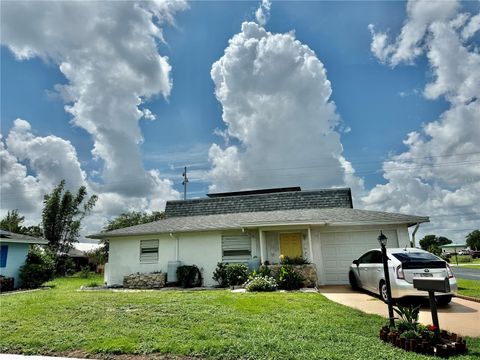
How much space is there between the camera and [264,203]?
19125 millimetres

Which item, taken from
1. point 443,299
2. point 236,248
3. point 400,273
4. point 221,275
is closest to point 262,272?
point 221,275

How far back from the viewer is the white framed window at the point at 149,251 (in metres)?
15.4

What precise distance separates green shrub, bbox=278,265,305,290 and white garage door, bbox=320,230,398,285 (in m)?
2.53

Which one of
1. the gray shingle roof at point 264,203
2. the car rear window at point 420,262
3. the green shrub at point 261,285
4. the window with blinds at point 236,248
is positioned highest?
the gray shingle roof at point 264,203

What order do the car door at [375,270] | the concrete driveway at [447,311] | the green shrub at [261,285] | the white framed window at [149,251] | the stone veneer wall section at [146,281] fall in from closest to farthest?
the concrete driveway at [447,311] → the car door at [375,270] → the green shrub at [261,285] → the stone veneer wall section at [146,281] → the white framed window at [149,251]

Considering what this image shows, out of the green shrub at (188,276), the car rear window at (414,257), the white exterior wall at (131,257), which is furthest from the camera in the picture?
the white exterior wall at (131,257)

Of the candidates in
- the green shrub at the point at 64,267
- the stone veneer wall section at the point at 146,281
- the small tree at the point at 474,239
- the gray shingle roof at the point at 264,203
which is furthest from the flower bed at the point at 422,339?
the small tree at the point at 474,239

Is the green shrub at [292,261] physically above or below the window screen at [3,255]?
below

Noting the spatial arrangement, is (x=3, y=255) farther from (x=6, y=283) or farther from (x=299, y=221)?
(x=299, y=221)

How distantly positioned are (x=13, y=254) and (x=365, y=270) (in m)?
17.4

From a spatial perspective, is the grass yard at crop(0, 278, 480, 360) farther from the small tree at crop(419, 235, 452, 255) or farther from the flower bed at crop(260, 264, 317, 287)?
the small tree at crop(419, 235, 452, 255)

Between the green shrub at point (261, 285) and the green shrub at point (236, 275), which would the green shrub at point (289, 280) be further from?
the green shrub at point (236, 275)

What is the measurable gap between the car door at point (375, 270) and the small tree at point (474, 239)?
83040 mm

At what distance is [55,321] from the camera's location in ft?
22.9
